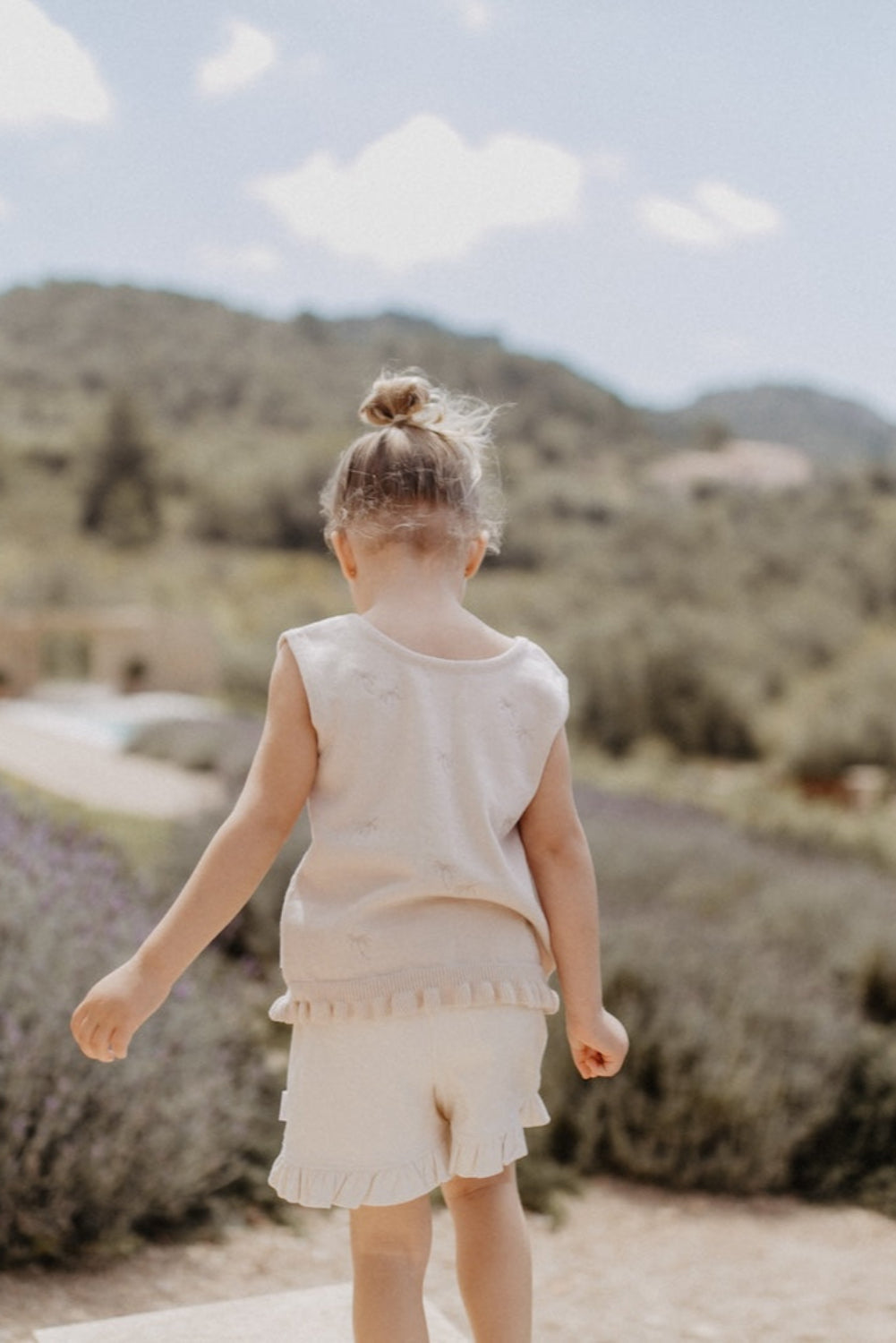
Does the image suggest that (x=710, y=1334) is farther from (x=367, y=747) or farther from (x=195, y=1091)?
(x=367, y=747)

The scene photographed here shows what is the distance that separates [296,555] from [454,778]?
3971 centimetres

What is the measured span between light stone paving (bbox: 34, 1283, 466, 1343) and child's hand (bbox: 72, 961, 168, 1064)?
0.79m

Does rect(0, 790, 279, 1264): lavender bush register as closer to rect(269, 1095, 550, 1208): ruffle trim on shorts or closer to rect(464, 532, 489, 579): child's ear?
rect(269, 1095, 550, 1208): ruffle trim on shorts

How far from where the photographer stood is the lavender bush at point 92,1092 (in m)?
3.06

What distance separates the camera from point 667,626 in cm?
1872

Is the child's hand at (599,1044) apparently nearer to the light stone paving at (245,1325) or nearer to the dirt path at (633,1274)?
the light stone paving at (245,1325)

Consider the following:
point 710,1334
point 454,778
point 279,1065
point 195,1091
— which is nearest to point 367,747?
point 454,778

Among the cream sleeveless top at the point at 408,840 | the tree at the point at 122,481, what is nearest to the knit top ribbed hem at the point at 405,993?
the cream sleeveless top at the point at 408,840

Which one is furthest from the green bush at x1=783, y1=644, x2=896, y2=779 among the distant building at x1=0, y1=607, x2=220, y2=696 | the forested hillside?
the distant building at x1=0, y1=607, x2=220, y2=696

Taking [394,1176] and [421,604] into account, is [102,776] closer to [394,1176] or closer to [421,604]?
[421,604]

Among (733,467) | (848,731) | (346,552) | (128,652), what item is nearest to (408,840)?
(346,552)

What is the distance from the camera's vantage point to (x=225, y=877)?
1921 mm

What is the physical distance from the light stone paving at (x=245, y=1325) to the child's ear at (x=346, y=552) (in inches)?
50.4

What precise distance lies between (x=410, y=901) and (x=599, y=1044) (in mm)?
344
